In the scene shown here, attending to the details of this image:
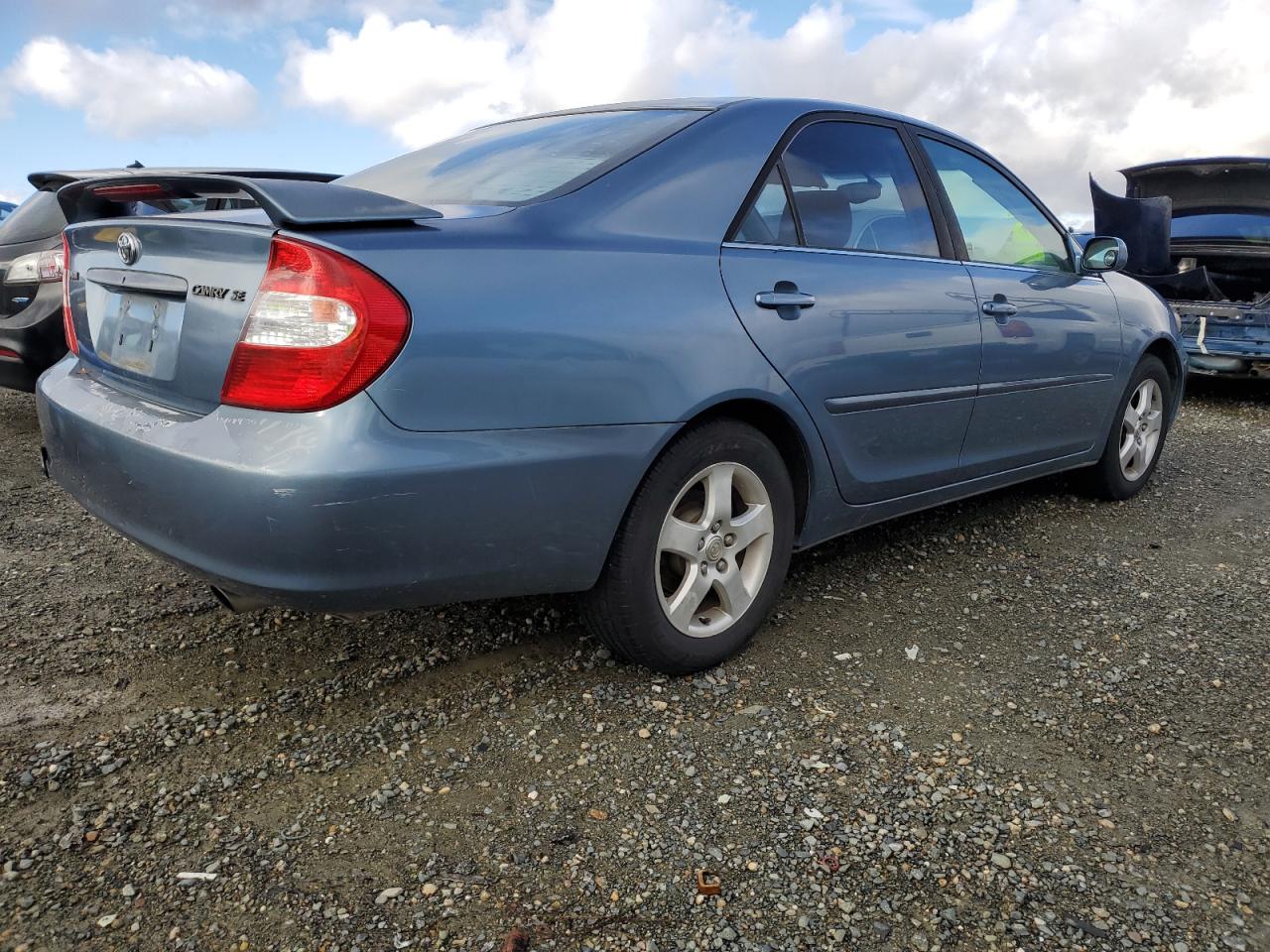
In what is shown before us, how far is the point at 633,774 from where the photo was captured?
2221mm

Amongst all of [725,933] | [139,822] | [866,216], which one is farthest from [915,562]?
[139,822]

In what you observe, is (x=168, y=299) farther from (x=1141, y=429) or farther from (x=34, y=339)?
(x=1141, y=429)

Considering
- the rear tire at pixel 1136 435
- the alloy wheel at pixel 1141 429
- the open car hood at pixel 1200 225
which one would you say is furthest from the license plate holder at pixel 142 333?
the open car hood at pixel 1200 225

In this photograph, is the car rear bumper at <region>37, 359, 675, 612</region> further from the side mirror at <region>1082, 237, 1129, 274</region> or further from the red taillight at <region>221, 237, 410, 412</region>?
the side mirror at <region>1082, 237, 1129, 274</region>

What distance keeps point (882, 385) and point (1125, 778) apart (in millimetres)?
1244

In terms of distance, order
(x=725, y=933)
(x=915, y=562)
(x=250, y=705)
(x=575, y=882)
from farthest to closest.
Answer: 1. (x=915, y=562)
2. (x=250, y=705)
3. (x=575, y=882)
4. (x=725, y=933)

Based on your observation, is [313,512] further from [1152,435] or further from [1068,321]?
[1152,435]

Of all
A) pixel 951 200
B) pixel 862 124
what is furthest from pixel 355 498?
pixel 951 200

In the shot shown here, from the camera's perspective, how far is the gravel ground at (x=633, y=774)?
1.79 metres

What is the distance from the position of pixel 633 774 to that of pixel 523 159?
166 centimetres

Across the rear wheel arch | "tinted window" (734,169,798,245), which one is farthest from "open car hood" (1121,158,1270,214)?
the rear wheel arch

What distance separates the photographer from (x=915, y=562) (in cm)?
364

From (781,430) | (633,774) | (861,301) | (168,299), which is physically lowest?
(633,774)

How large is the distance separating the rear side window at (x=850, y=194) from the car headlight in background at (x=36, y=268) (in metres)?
4.23
